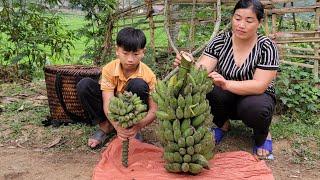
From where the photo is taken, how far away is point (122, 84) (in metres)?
3.65

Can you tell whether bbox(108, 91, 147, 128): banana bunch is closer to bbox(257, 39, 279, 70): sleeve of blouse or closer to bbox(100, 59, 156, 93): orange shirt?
bbox(100, 59, 156, 93): orange shirt

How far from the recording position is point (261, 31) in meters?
5.09

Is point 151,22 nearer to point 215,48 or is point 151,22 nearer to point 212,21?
point 212,21

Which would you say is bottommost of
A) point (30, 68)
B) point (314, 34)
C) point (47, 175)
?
point (47, 175)

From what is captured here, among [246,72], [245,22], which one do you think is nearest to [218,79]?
[246,72]

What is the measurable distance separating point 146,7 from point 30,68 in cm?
232

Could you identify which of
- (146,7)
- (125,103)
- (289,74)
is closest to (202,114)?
(125,103)

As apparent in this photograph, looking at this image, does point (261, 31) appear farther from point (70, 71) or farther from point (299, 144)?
point (70, 71)

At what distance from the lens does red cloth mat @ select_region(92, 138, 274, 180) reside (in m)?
3.18

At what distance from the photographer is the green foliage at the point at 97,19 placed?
5980mm

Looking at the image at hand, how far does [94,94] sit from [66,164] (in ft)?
2.04

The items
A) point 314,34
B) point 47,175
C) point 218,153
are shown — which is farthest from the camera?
point 314,34

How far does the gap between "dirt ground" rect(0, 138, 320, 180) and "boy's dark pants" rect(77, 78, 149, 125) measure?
0.35 meters

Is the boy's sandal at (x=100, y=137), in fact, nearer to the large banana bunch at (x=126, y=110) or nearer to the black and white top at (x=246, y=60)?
the large banana bunch at (x=126, y=110)
